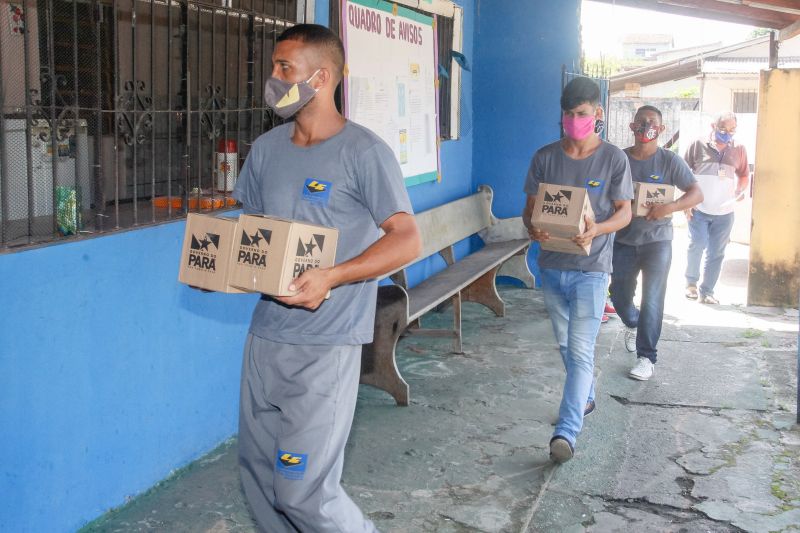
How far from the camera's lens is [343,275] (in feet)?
9.36

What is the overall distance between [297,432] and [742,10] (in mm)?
8229

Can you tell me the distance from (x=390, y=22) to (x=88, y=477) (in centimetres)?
432

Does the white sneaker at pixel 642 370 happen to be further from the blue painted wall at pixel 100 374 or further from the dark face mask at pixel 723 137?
the dark face mask at pixel 723 137

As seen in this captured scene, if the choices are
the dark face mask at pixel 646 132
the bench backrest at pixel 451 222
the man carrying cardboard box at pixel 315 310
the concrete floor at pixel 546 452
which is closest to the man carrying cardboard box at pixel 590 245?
the concrete floor at pixel 546 452

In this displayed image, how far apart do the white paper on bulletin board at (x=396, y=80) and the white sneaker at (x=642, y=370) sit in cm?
227

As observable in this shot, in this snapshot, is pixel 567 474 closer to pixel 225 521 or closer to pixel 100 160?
pixel 225 521

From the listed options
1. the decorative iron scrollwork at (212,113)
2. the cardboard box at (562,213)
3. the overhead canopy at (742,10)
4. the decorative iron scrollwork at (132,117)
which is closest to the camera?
the decorative iron scrollwork at (132,117)

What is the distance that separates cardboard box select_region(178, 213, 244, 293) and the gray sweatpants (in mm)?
233

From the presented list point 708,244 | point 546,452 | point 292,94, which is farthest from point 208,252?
point 708,244

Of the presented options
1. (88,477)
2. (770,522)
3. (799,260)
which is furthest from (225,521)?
(799,260)

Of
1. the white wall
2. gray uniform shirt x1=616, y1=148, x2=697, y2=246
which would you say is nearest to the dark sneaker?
gray uniform shirt x1=616, y1=148, x2=697, y2=246

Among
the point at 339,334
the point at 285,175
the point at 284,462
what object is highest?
the point at 285,175

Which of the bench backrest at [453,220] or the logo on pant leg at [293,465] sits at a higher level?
the bench backrest at [453,220]

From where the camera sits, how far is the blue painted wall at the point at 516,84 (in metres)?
9.84
